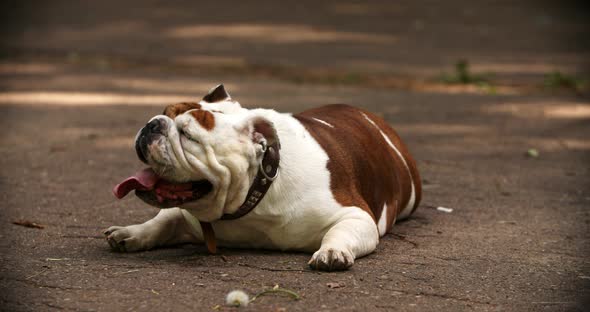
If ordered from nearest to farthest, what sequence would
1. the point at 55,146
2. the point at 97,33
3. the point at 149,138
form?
the point at 149,138
the point at 55,146
the point at 97,33

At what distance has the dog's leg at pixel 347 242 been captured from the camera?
433cm

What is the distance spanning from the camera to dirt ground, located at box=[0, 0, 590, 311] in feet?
13.7

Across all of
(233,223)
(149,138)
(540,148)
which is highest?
(149,138)

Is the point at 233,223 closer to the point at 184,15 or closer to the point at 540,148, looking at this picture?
the point at 540,148

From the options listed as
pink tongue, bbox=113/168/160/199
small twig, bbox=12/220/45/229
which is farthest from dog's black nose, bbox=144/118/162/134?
small twig, bbox=12/220/45/229

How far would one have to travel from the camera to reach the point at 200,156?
13.9ft

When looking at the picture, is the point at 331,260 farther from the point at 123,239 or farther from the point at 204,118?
the point at 123,239

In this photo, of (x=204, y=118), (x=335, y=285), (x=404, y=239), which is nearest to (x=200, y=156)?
(x=204, y=118)

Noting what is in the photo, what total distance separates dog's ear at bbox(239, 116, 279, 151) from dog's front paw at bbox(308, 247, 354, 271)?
1.82 feet

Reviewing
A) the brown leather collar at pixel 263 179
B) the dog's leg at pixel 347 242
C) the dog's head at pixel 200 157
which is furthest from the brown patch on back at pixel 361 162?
the dog's head at pixel 200 157

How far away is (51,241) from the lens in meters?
4.98

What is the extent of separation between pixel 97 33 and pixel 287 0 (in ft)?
11.9

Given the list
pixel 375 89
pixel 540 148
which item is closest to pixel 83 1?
pixel 375 89

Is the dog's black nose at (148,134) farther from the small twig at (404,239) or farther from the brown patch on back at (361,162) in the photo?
the small twig at (404,239)
